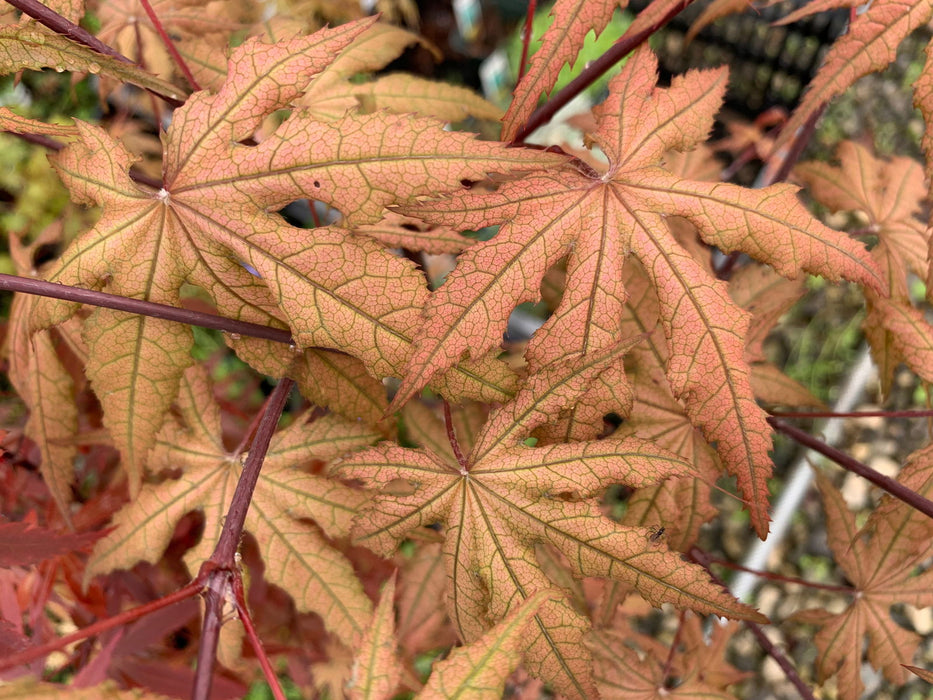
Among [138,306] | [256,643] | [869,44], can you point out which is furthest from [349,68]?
[256,643]

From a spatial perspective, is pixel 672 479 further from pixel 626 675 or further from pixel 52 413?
pixel 52 413

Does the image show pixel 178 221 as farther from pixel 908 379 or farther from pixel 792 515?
pixel 908 379

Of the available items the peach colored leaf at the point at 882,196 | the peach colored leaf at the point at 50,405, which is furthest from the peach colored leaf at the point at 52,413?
the peach colored leaf at the point at 882,196

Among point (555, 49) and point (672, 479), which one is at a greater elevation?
point (555, 49)

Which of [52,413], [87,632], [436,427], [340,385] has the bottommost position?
[87,632]

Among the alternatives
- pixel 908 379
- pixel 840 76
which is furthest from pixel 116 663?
pixel 908 379

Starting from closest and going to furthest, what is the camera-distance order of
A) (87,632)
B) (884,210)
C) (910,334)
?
(87,632) → (910,334) → (884,210)
